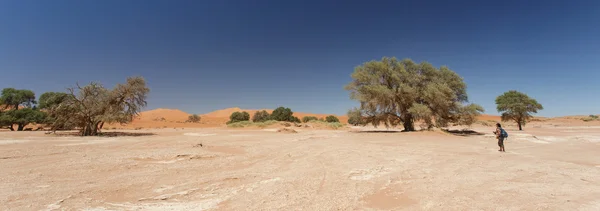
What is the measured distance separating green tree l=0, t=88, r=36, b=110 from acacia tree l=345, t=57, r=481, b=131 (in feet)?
145

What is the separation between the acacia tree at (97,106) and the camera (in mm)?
22188

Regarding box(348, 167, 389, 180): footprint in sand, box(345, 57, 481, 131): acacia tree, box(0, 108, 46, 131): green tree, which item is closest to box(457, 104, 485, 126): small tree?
box(345, 57, 481, 131): acacia tree

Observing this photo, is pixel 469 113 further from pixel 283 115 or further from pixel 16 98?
Result: pixel 16 98

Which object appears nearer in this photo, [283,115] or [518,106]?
[518,106]


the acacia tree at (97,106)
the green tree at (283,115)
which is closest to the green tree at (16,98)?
the acacia tree at (97,106)

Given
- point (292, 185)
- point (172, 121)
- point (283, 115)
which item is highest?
point (283, 115)

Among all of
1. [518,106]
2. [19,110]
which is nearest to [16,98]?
[19,110]

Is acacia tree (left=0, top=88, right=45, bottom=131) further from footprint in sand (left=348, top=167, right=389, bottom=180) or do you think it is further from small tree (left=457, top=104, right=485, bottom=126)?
small tree (left=457, top=104, right=485, bottom=126)

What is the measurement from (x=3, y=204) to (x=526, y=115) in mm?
A: 43186

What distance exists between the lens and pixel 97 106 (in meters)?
22.5

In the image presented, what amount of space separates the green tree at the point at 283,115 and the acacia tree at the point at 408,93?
96.0ft

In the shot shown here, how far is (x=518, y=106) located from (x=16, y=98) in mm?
64423

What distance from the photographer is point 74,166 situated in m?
7.88

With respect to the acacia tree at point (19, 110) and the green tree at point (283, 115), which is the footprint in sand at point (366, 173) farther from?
the green tree at point (283, 115)
